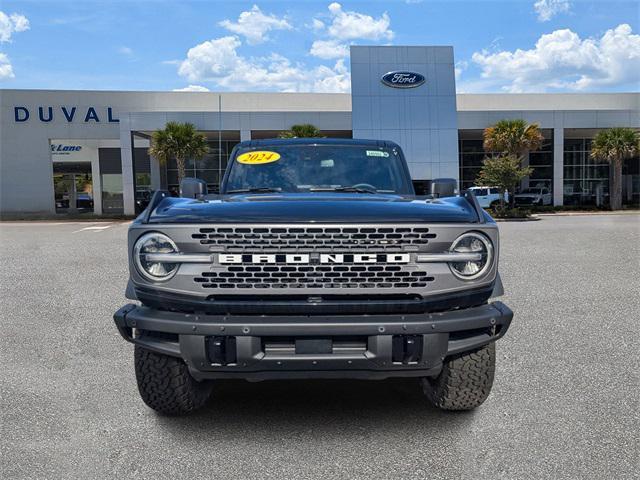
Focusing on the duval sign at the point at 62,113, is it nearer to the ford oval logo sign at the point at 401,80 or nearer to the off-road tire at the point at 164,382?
the ford oval logo sign at the point at 401,80

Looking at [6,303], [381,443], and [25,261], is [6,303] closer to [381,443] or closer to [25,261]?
[25,261]

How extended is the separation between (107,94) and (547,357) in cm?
3735

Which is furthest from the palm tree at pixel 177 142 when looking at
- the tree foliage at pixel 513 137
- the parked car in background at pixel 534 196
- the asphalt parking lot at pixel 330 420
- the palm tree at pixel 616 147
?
the asphalt parking lot at pixel 330 420

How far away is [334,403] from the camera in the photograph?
3.92 meters

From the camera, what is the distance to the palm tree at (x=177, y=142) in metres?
31.1

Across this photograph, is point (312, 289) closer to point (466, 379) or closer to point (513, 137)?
point (466, 379)

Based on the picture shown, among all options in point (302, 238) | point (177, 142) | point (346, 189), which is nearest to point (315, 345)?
point (302, 238)

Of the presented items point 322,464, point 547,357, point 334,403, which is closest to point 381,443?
point 322,464

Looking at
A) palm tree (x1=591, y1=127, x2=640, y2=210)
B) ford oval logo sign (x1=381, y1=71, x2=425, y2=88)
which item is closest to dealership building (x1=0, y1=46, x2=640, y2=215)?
ford oval logo sign (x1=381, y1=71, x2=425, y2=88)

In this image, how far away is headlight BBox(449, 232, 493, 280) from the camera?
10.3 feet

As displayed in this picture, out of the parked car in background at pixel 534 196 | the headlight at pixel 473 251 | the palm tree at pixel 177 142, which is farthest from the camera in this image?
the parked car in background at pixel 534 196

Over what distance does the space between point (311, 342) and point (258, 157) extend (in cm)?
248

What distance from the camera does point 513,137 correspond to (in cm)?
3212

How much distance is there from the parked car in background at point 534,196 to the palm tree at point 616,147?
13.1 feet
